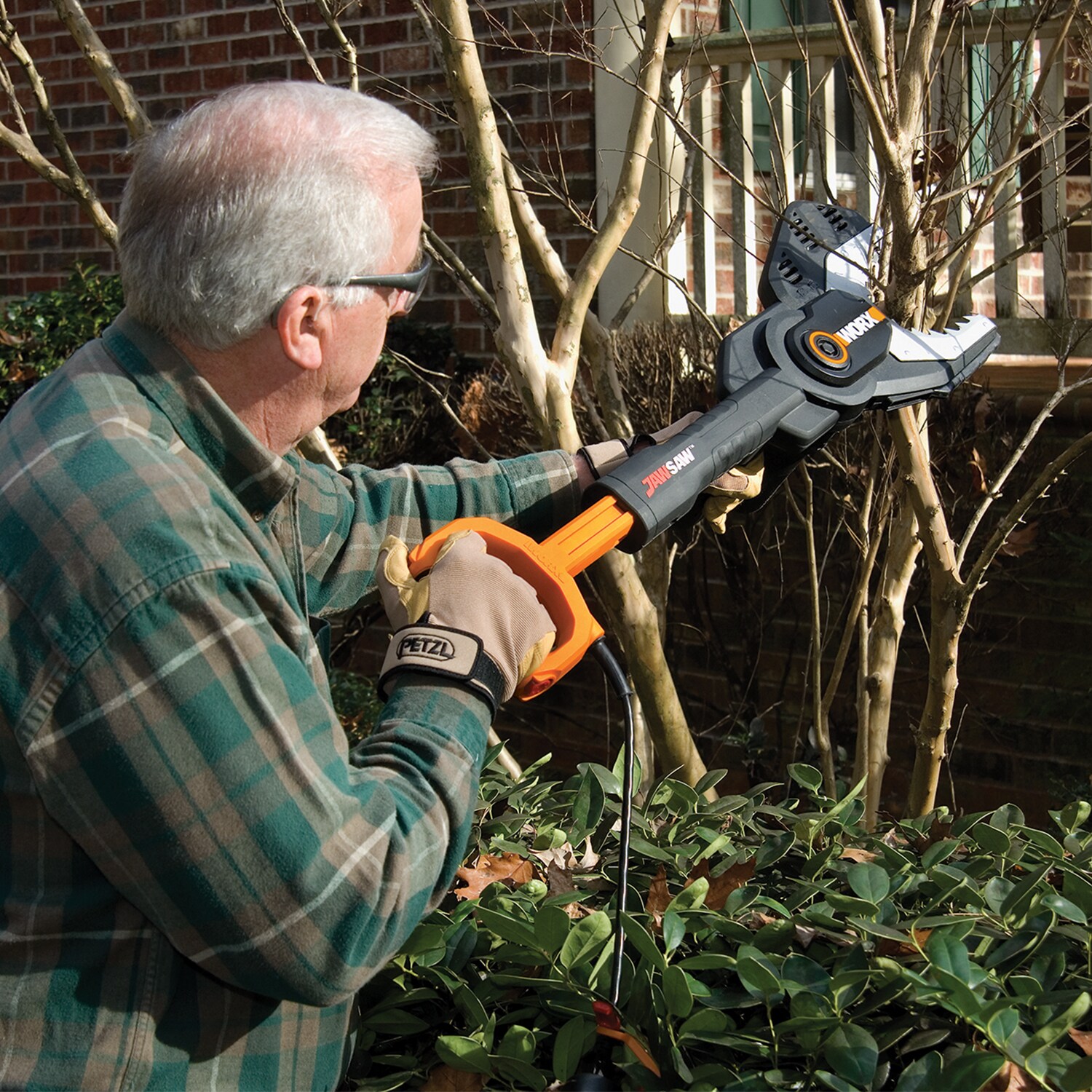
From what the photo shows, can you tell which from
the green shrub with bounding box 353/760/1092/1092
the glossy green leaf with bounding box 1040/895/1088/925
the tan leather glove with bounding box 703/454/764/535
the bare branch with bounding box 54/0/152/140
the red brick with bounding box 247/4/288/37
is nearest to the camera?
the green shrub with bounding box 353/760/1092/1092

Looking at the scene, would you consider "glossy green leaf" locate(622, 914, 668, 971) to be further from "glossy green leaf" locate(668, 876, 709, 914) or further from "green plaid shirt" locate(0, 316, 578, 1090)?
"green plaid shirt" locate(0, 316, 578, 1090)

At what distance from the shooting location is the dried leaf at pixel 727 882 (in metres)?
1.58

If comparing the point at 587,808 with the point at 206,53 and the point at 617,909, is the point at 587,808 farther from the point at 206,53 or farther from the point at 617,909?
the point at 206,53

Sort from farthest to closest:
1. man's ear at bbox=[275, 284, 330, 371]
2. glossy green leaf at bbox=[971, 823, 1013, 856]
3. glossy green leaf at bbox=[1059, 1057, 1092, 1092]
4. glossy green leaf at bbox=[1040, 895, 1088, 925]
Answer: glossy green leaf at bbox=[971, 823, 1013, 856], man's ear at bbox=[275, 284, 330, 371], glossy green leaf at bbox=[1040, 895, 1088, 925], glossy green leaf at bbox=[1059, 1057, 1092, 1092]

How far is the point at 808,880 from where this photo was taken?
1.61 metres

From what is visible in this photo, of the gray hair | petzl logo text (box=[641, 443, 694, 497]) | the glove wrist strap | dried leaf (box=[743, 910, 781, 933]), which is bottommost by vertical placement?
dried leaf (box=[743, 910, 781, 933])

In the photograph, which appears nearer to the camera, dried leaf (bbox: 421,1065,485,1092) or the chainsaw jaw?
dried leaf (bbox: 421,1065,485,1092)

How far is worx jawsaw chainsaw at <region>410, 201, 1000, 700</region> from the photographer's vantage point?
77.9 inches

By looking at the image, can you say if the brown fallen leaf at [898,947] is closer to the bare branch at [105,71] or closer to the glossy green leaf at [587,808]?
the glossy green leaf at [587,808]

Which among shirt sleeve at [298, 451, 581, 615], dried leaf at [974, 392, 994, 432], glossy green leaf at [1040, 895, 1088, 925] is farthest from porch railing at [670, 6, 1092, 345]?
glossy green leaf at [1040, 895, 1088, 925]

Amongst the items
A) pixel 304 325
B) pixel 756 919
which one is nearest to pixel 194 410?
pixel 304 325

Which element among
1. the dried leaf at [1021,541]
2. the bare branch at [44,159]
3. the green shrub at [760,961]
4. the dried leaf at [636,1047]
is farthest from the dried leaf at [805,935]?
the bare branch at [44,159]

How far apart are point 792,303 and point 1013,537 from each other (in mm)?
1778

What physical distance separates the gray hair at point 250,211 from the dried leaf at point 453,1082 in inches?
35.1
